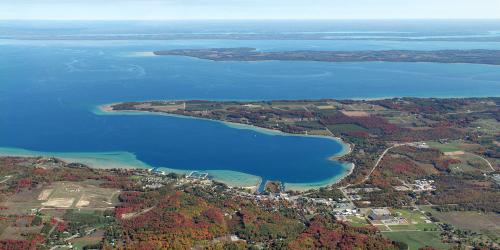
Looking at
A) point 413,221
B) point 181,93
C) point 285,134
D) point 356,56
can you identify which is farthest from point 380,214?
point 356,56

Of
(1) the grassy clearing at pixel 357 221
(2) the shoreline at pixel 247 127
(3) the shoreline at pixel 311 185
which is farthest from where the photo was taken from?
(2) the shoreline at pixel 247 127

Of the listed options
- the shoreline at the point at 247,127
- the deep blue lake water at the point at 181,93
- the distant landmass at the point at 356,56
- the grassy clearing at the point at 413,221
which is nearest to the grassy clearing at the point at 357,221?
the grassy clearing at the point at 413,221

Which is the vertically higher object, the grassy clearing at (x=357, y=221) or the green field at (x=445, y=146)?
the green field at (x=445, y=146)

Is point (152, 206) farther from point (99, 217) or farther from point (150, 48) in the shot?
point (150, 48)

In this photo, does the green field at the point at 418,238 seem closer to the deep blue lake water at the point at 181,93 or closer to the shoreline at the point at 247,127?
the deep blue lake water at the point at 181,93

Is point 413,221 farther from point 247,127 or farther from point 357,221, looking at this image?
point 247,127

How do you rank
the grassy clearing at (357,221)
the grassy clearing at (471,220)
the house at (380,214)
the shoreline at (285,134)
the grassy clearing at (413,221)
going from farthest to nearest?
the shoreline at (285,134) < the house at (380,214) < the grassy clearing at (357,221) < the grassy clearing at (471,220) < the grassy clearing at (413,221)

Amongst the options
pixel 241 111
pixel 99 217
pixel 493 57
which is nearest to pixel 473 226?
pixel 99 217
